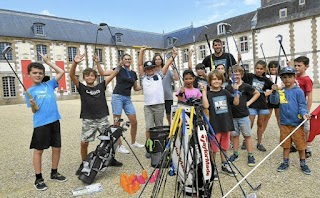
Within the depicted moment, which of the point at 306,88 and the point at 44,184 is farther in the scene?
the point at 306,88

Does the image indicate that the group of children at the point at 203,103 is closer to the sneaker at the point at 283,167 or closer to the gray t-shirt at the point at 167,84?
the sneaker at the point at 283,167

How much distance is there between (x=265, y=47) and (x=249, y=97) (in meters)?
23.8

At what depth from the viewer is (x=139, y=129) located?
7293mm

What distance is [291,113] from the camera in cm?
349

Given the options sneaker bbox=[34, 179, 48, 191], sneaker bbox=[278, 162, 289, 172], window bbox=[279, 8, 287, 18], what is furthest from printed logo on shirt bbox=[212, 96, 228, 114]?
window bbox=[279, 8, 287, 18]

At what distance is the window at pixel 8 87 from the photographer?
2471cm

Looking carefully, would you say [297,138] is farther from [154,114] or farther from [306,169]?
[154,114]

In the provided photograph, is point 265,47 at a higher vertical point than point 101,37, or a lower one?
lower

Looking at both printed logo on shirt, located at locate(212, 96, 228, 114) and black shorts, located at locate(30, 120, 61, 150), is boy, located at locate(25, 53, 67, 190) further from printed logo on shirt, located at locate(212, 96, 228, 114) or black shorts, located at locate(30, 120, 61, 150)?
printed logo on shirt, located at locate(212, 96, 228, 114)

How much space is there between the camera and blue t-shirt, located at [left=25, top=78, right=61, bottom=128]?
3352 mm

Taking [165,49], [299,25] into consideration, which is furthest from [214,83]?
[165,49]

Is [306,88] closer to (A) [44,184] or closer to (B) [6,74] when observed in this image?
(A) [44,184]

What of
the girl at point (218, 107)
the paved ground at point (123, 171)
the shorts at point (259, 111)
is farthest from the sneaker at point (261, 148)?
the girl at point (218, 107)

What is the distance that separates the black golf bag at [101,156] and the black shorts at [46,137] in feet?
1.59
